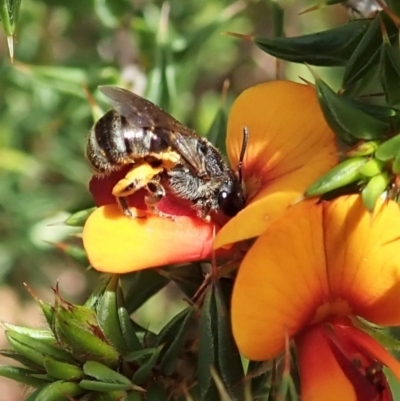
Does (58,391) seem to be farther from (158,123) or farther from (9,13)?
(9,13)

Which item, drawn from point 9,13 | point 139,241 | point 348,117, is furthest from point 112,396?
point 9,13

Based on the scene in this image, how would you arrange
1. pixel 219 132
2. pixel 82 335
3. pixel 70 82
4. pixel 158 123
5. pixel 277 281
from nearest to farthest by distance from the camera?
pixel 277 281
pixel 82 335
pixel 158 123
pixel 219 132
pixel 70 82

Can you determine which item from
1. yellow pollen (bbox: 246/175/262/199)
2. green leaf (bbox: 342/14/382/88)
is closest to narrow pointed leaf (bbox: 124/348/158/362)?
yellow pollen (bbox: 246/175/262/199)

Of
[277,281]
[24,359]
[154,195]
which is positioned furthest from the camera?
[154,195]

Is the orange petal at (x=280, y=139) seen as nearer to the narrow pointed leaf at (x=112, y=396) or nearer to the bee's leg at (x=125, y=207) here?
the bee's leg at (x=125, y=207)

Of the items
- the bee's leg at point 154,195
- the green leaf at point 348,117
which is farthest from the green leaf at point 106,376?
the green leaf at point 348,117
